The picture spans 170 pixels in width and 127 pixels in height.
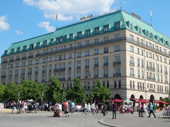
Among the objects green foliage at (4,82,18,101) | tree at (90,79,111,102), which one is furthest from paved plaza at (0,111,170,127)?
green foliage at (4,82,18,101)

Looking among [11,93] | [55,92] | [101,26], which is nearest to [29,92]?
[55,92]

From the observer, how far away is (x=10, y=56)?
93438 mm

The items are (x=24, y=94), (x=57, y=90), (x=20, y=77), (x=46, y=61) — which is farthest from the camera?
(x=20, y=77)

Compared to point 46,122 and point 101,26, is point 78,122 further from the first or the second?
point 101,26

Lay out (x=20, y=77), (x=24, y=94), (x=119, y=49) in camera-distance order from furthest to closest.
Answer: (x=20, y=77)
(x=119, y=49)
(x=24, y=94)

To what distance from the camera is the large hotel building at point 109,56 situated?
60.5 meters

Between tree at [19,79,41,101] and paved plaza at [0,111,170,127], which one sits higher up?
tree at [19,79,41,101]

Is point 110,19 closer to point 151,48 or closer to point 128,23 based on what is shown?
point 128,23

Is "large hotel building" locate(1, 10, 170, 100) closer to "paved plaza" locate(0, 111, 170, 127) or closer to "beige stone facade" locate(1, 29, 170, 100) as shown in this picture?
"beige stone facade" locate(1, 29, 170, 100)

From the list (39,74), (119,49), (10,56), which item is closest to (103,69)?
(119,49)

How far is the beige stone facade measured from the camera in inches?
2367

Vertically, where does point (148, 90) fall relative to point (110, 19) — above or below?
below

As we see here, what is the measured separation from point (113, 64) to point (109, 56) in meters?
2.54

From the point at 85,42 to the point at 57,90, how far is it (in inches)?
791
